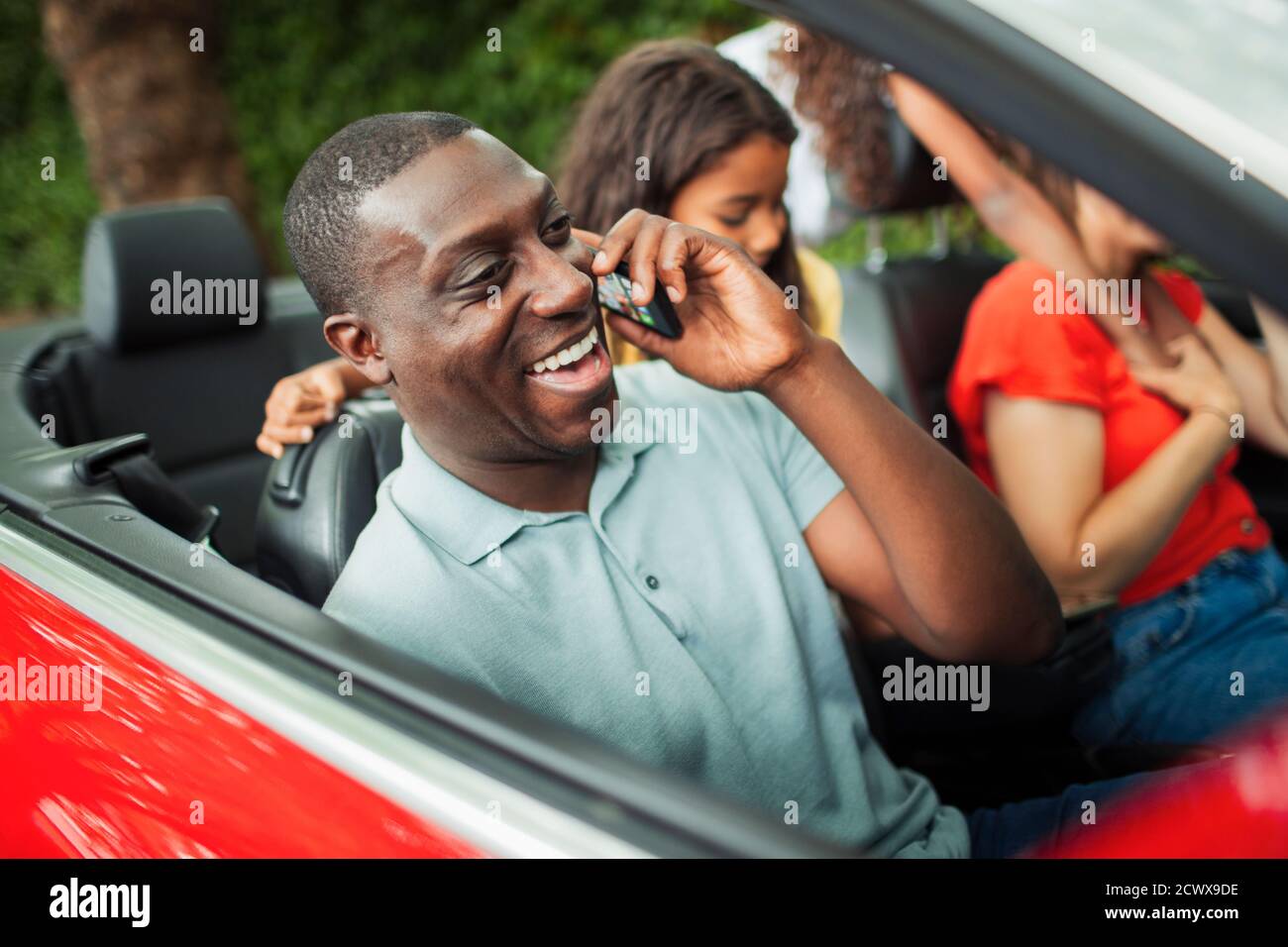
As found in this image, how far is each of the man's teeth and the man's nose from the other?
0.13 feet

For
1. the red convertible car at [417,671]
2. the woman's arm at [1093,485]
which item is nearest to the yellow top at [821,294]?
the woman's arm at [1093,485]

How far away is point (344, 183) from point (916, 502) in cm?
73

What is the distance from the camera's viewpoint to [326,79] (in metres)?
7.86

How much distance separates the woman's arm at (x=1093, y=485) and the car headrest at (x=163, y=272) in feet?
5.72

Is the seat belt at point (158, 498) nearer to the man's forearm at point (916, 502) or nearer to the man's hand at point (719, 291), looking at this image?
the man's hand at point (719, 291)

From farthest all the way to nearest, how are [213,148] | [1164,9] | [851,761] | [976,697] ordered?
[213,148] < [976,697] < [851,761] < [1164,9]

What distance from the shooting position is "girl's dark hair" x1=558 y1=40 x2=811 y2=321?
223cm

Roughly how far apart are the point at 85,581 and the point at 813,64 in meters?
1.89

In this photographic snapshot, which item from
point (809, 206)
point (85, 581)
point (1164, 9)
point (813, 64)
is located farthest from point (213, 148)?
point (1164, 9)

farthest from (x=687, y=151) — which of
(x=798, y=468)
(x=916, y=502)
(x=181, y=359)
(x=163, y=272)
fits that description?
(x=181, y=359)

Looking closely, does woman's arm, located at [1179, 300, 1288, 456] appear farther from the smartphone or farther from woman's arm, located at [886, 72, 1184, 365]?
the smartphone

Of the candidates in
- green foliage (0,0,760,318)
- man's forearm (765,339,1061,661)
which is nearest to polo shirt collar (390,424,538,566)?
man's forearm (765,339,1061,661)

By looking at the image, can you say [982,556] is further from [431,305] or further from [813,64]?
[813,64]

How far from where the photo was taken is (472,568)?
1.39 m
